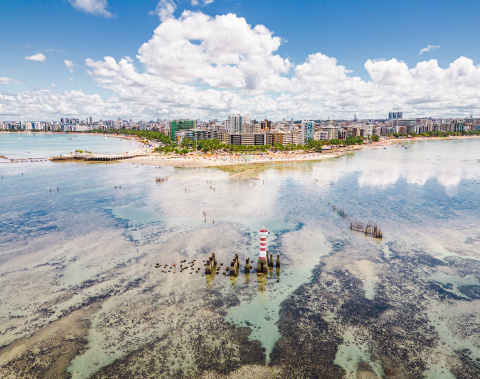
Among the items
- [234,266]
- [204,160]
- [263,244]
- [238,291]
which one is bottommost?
[238,291]

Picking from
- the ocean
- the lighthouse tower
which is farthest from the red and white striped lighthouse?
the ocean

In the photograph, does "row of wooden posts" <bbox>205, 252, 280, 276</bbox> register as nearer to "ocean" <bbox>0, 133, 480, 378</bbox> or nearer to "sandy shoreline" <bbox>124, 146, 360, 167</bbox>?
"ocean" <bbox>0, 133, 480, 378</bbox>

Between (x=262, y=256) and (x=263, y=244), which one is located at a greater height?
(x=263, y=244)

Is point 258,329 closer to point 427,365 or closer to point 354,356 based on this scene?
point 354,356

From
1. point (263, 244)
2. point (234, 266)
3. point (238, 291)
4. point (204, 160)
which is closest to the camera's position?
point (238, 291)

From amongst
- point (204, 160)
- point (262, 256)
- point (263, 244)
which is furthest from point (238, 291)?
point (204, 160)

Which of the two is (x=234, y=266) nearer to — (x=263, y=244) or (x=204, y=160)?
(x=263, y=244)

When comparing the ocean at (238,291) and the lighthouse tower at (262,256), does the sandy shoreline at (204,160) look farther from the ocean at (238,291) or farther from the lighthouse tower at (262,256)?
the lighthouse tower at (262,256)

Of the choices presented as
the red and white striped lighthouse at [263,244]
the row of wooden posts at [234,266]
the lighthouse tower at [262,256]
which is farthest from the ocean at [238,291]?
the red and white striped lighthouse at [263,244]
